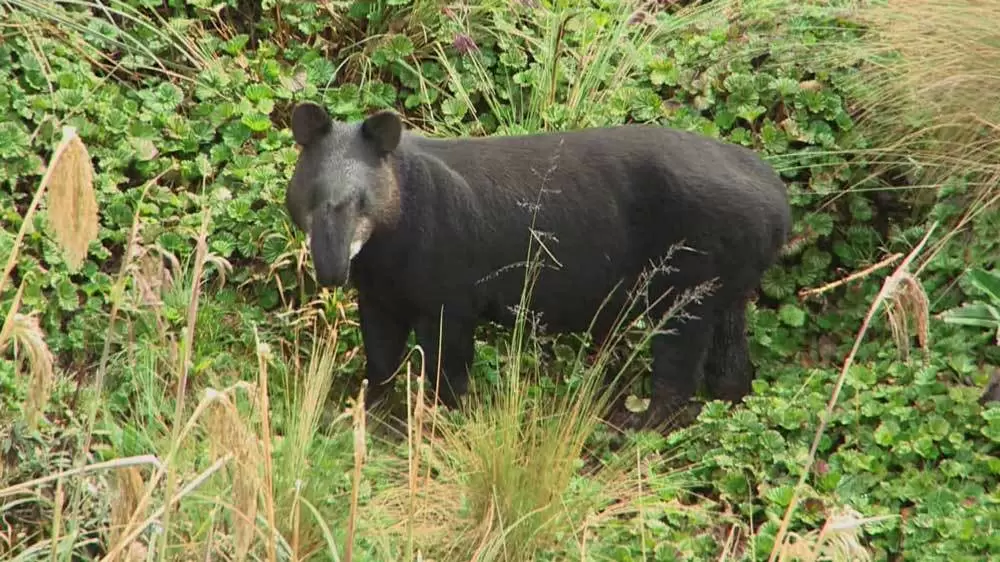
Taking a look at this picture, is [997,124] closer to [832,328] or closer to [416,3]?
[832,328]

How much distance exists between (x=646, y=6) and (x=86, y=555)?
4683 millimetres

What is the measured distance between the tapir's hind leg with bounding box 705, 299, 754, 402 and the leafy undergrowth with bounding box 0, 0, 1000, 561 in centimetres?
15

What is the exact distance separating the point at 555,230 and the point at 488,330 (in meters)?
0.91

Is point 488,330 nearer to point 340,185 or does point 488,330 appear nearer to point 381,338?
point 381,338

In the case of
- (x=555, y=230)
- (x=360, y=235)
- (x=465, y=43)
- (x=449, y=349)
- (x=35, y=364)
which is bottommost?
(x=449, y=349)

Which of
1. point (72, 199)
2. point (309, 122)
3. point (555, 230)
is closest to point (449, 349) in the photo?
point (555, 230)

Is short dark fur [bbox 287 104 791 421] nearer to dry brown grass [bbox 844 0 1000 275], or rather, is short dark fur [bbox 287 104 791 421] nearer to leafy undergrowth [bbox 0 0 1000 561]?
leafy undergrowth [bbox 0 0 1000 561]

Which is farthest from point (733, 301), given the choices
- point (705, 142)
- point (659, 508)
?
point (659, 508)

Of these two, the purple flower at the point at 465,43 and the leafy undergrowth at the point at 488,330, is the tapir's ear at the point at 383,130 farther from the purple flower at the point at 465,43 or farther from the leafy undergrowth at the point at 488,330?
the purple flower at the point at 465,43

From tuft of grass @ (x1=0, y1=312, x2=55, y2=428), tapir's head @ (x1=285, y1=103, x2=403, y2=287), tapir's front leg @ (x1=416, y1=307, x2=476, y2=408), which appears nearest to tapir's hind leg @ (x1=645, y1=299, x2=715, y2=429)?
tapir's front leg @ (x1=416, y1=307, x2=476, y2=408)

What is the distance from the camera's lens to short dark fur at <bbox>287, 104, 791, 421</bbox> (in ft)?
18.3

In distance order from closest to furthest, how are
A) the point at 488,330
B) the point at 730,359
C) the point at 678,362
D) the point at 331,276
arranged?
1. the point at 331,276
2. the point at 678,362
3. the point at 730,359
4. the point at 488,330

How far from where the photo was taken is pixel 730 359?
20.1ft

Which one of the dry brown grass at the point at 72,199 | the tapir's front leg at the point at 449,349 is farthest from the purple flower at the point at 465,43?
the dry brown grass at the point at 72,199
